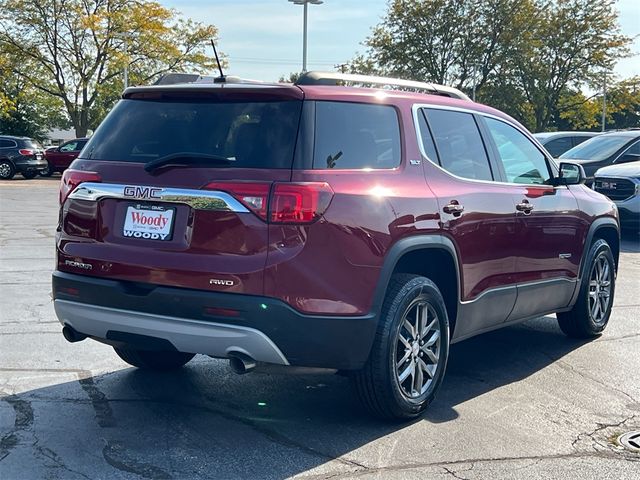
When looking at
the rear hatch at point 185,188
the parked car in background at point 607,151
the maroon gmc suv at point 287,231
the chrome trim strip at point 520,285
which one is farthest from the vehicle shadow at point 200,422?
the parked car in background at point 607,151

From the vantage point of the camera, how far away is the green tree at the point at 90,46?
39.4m

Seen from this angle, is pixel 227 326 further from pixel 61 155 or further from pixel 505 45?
pixel 505 45

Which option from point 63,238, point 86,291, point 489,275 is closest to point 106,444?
point 86,291

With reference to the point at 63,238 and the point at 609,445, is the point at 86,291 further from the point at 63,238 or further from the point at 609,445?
the point at 609,445

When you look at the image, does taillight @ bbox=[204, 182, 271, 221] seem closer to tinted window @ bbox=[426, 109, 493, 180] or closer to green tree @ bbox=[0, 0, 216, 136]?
tinted window @ bbox=[426, 109, 493, 180]

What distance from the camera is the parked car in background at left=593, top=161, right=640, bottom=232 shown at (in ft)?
44.7

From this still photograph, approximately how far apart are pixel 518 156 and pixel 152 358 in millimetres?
2950

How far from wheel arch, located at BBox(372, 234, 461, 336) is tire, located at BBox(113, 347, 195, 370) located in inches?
64.7

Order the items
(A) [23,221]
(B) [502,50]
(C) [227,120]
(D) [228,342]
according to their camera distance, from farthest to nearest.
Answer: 1. (B) [502,50]
2. (A) [23,221]
3. (C) [227,120]
4. (D) [228,342]

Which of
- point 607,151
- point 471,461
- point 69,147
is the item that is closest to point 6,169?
point 69,147

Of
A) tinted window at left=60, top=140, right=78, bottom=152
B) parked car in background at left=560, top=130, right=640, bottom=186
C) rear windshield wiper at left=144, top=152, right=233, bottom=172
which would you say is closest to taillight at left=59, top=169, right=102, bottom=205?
rear windshield wiper at left=144, top=152, right=233, bottom=172

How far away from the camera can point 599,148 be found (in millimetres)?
16422

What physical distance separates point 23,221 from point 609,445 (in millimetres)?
12955

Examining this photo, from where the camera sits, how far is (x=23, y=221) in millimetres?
15078
